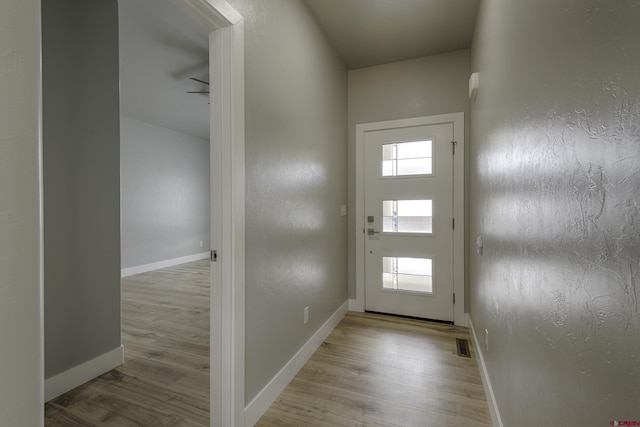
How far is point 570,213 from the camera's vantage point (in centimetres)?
73

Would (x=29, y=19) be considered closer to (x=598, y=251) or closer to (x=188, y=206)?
(x=598, y=251)

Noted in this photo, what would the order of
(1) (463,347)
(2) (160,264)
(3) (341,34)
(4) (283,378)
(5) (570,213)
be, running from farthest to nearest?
(2) (160,264)
(3) (341,34)
(1) (463,347)
(4) (283,378)
(5) (570,213)

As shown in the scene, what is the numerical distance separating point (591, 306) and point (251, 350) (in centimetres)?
153

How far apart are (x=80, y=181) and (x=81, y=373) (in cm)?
135

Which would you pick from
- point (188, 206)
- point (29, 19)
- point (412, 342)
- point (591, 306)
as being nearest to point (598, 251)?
point (591, 306)

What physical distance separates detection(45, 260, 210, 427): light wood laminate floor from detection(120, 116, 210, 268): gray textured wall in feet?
7.69

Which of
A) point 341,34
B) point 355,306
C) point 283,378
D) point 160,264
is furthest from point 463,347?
point 160,264

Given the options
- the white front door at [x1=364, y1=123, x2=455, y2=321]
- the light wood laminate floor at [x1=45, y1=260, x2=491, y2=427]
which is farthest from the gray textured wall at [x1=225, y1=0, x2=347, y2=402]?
the white front door at [x1=364, y1=123, x2=455, y2=321]

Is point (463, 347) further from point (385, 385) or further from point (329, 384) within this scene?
point (329, 384)

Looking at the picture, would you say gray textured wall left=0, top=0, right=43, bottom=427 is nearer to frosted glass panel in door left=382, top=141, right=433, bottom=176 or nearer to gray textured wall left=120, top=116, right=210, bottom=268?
frosted glass panel in door left=382, top=141, right=433, bottom=176

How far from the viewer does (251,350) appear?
1660 millimetres

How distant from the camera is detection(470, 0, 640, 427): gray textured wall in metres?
0.52

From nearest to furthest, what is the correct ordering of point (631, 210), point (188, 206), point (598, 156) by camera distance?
point (631, 210) → point (598, 156) → point (188, 206)

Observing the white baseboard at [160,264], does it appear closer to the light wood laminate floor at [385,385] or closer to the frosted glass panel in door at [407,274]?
the light wood laminate floor at [385,385]
